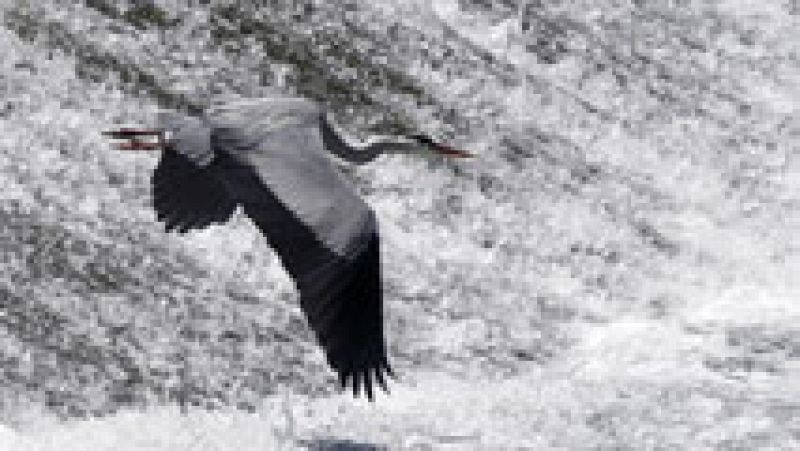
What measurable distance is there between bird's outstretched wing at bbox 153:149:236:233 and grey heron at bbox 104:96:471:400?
2.14 ft

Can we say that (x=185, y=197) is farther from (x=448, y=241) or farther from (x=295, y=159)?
(x=448, y=241)

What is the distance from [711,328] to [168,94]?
8051 millimetres

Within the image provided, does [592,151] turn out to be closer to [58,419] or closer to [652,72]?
[652,72]

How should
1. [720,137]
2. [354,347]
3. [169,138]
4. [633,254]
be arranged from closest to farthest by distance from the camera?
1. [354,347]
2. [169,138]
3. [633,254]
4. [720,137]

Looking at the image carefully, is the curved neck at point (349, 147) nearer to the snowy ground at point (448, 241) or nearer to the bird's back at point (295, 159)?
the bird's back at point (295, 159)

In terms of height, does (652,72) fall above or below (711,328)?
above

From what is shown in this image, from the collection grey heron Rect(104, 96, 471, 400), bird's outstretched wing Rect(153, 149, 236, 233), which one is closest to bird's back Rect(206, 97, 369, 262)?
grey heron Rect(104, 96, 471, 400)

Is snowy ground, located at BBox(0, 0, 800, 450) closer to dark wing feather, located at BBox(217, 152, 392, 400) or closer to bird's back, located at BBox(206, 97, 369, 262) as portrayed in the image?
dark wing feather, located at BBox(217, 152, 392, 400)

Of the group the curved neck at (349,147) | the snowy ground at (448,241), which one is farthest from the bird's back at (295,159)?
the snowy ground at (448,241)

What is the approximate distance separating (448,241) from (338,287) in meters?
9.25

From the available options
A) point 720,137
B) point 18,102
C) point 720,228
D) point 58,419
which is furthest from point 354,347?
point 720,137

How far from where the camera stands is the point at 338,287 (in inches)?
481

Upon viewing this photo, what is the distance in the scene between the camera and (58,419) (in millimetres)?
14633

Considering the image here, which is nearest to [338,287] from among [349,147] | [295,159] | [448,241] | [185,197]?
[295,159]
